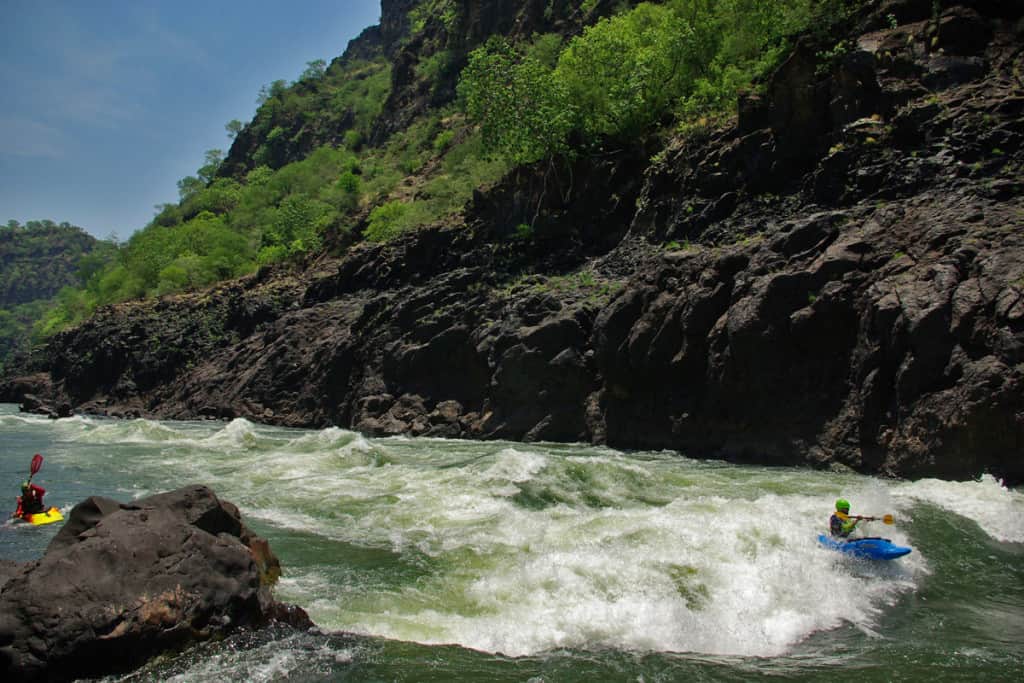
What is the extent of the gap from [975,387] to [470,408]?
1687 centimetres

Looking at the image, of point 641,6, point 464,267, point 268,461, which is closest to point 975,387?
point 268,461

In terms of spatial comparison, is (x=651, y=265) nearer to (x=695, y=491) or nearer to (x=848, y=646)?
(x=695, y=491)

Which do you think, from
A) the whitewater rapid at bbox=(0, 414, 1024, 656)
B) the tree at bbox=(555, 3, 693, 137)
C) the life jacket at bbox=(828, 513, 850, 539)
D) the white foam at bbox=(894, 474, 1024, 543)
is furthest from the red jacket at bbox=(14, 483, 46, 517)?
the tree at bbox=(555, 3, 693, 137)

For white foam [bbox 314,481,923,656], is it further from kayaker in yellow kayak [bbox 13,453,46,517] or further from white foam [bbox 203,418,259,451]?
white foam [bbox 203,418,259,451]

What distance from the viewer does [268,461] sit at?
1936 cm

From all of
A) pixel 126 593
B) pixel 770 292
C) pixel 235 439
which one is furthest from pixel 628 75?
pixel 126 593

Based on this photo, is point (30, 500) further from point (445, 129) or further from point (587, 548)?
point (445, 129)

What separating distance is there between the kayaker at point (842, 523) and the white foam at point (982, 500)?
2.32 meters

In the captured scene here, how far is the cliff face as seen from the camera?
14.1m

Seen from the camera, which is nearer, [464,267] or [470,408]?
[470,408]

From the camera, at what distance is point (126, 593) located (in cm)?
638

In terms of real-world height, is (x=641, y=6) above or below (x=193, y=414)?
above

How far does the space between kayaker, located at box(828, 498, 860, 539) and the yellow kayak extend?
41.0 ft

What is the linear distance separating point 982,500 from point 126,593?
12387 mm
